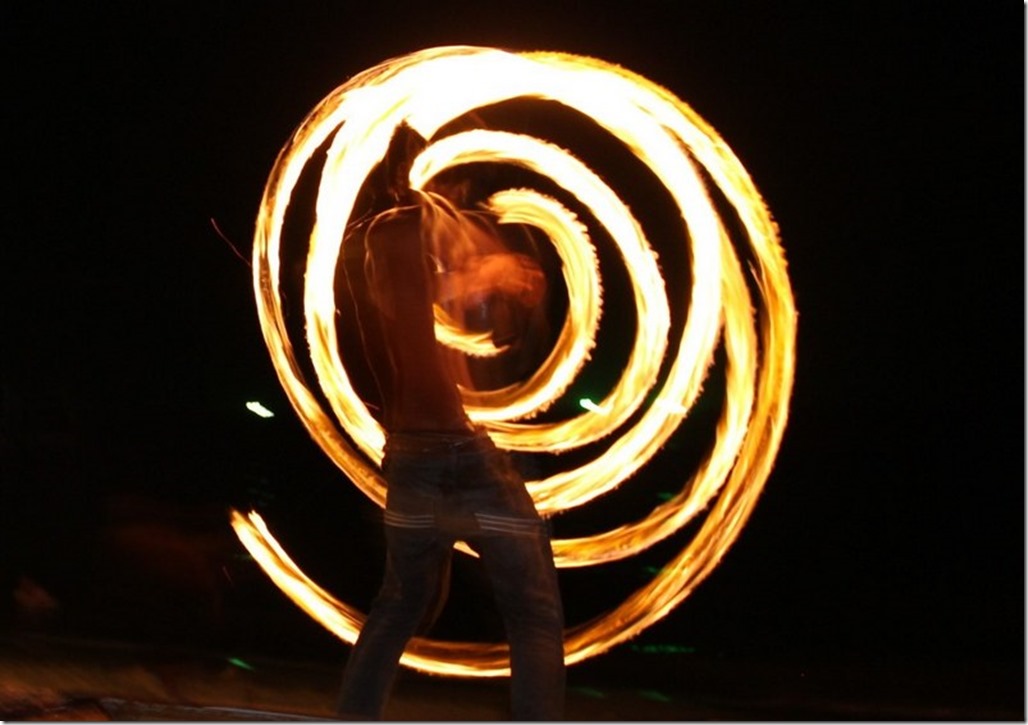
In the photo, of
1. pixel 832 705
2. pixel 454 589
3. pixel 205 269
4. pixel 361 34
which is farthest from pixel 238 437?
pixel 832 705

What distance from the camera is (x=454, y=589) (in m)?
4.59

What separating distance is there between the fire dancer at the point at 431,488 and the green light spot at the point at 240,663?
3.42 feet

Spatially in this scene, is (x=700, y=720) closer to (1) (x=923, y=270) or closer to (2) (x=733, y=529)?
(2) (x=733, y=529)

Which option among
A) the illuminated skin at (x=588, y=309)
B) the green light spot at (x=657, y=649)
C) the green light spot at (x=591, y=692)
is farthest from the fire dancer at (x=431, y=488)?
the green light spot at (x=657, y=649)

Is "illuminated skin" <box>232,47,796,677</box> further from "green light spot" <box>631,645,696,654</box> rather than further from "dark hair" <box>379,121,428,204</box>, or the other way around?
"dark hair" <box>379,121,428,204</box>

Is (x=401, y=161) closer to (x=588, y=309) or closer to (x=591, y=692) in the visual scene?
(x=588, y=309)

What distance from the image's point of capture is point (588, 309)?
14.6 ft

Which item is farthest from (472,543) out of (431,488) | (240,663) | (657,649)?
(240,663)

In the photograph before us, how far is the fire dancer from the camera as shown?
12.1 ft

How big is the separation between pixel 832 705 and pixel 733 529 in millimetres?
611

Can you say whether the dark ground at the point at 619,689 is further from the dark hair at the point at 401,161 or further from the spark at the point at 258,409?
the dark hair at the point at 401,161

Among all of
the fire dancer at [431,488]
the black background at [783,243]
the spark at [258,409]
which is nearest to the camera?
the fire dancer at [431,488]

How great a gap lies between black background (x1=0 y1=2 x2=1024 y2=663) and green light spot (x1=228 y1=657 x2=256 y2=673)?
13 centimetres

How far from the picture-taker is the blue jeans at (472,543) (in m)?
3.70
